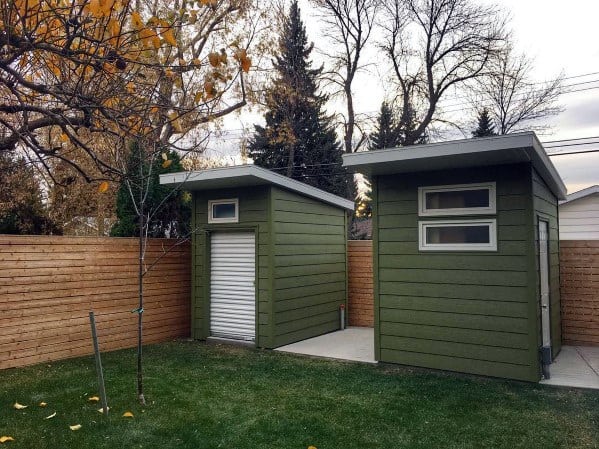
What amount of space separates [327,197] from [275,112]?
479 inches

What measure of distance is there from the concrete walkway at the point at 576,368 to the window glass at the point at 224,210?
484cm

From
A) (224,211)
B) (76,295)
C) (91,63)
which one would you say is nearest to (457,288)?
(224,211)

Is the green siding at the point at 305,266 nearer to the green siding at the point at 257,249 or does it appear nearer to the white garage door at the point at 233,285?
the green siding at the point at 257,249

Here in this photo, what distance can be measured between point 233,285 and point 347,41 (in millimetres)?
13122

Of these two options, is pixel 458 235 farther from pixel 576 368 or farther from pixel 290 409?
pixel 290 409

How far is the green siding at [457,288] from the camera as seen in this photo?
5.12 meters

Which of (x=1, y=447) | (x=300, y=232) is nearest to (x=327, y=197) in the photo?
(x=300, y=232)

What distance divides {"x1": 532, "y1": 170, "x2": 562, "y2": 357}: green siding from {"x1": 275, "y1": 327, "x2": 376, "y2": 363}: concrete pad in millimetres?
2362

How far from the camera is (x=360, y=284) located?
902 cm

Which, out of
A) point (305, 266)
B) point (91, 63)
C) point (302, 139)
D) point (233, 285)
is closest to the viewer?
point (91, 63)

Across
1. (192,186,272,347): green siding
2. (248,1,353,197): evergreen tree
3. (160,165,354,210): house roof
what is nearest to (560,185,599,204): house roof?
(160,165,354,210): house roof

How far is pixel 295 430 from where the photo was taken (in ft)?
12.4

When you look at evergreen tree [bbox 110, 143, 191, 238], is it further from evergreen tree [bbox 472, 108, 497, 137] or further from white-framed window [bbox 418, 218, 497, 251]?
evergreen tree [bbox 472, 108, 497, 137]

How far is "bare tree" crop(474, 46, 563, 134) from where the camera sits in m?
15.9
